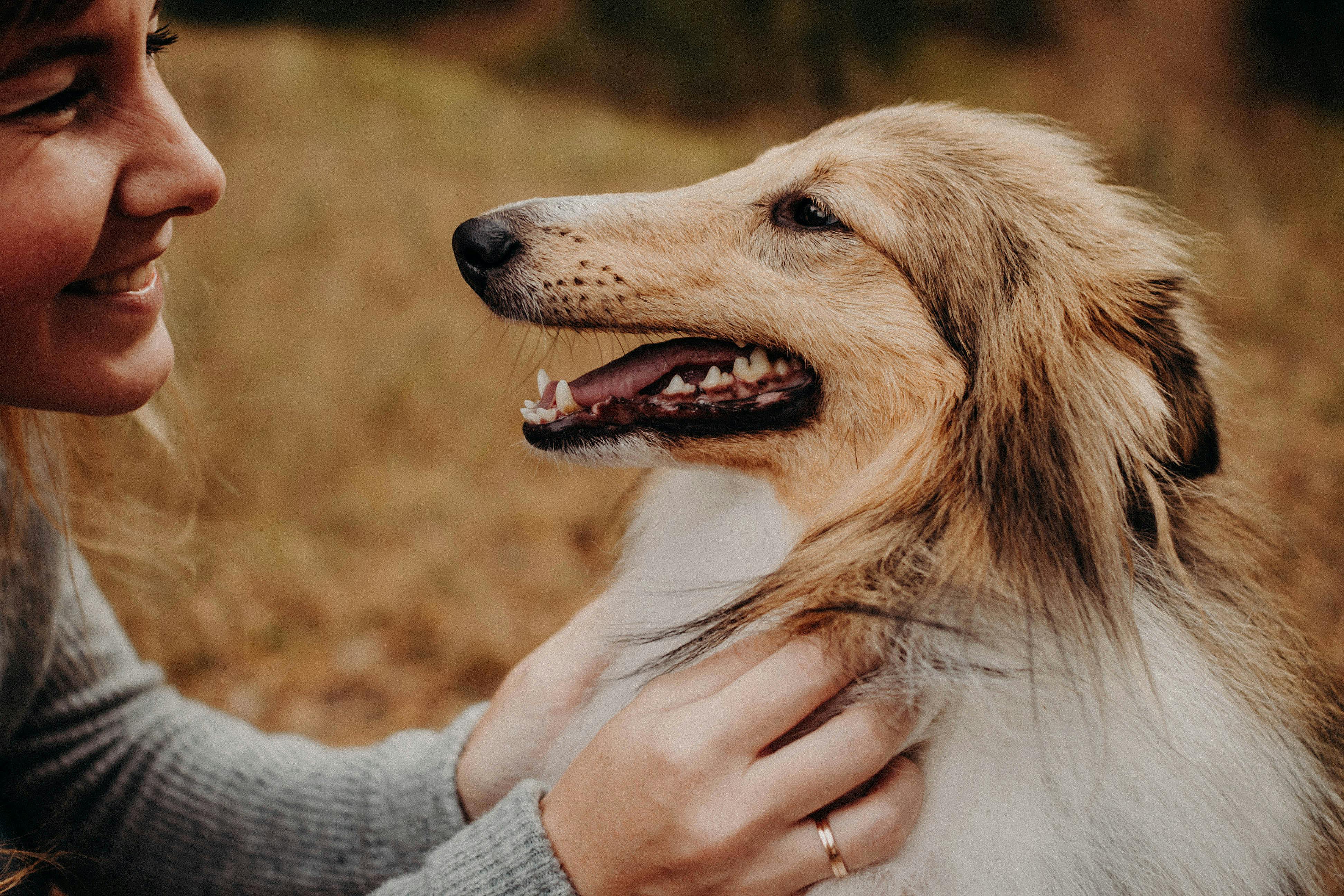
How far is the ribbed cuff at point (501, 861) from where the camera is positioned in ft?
3.92

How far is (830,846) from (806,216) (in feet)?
3.48

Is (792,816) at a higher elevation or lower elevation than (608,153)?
lower

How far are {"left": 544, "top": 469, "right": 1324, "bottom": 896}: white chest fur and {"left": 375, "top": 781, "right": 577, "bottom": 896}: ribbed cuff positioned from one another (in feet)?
1.34

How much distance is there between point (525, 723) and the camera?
1634 mm

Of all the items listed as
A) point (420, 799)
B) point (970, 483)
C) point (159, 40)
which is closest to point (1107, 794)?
point (970, 483)

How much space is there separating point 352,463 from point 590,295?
3.37 meters

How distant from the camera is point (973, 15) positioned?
23.5 feet

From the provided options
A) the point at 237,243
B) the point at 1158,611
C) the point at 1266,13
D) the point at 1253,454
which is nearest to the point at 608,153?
the point at 237,243

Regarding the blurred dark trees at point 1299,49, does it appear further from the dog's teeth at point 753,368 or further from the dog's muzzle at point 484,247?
the dog's muzzle at point 484,247

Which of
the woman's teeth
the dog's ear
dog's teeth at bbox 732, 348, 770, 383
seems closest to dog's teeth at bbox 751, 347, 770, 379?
dog's teeth at bbox 732, 348, 770, 383

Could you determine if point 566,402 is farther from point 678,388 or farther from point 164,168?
point 164,168

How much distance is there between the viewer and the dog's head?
1366mm

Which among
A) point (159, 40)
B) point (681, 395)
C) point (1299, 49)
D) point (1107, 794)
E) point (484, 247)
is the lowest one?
point (1107, 794)

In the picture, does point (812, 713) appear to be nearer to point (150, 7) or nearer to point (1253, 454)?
point (150, 7)
